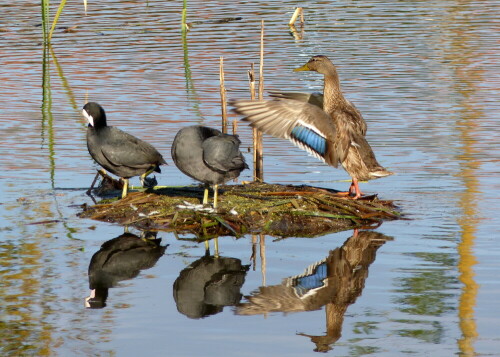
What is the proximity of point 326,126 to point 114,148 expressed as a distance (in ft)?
7.73

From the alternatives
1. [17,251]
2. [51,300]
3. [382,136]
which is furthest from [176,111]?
[51,300]

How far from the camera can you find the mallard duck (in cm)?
1176

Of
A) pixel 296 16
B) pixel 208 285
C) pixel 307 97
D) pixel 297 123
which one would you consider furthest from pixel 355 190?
pixel 296 16

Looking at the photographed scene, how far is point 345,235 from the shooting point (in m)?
10.9

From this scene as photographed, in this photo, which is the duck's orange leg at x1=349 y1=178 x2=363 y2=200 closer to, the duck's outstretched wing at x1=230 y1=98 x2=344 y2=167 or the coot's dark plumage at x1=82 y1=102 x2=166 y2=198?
the duck's outstretched wing at x1=230 y1=98 x2=344 y2=167

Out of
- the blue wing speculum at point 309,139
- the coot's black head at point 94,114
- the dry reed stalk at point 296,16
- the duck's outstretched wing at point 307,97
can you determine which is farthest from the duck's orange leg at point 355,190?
the dry reed stalk at point 296,16

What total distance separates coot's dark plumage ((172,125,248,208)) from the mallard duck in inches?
20.3

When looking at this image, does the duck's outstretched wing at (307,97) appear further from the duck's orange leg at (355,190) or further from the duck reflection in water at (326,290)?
the duck reflection in water at (326,290)

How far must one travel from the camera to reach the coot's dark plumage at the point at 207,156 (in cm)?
1119

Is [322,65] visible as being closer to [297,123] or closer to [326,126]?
[326,126]

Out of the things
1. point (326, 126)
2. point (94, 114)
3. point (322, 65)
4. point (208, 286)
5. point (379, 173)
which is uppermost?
point (322, 65)

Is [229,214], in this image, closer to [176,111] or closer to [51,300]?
[51,300]

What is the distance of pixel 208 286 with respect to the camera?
919 cm

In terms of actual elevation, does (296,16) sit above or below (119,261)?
above
